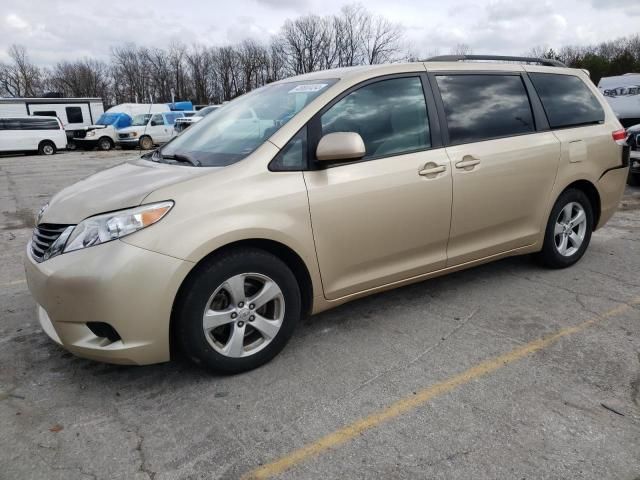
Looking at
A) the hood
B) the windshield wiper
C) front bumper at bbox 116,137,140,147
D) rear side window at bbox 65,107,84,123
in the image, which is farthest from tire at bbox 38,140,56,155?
the hood

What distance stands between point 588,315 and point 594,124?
6.12 feet

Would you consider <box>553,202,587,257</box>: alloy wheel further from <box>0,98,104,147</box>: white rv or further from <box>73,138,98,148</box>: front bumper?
<box>0,98,104,147</box>: white rv

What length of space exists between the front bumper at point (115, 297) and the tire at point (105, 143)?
25202 millimetres

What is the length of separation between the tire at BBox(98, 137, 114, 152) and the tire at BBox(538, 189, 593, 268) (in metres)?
25.2

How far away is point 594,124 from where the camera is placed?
445 cm

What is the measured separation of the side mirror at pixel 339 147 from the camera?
2881 millimetres

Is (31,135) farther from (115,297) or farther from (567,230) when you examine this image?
(567,230)

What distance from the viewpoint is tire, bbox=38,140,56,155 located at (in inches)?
911

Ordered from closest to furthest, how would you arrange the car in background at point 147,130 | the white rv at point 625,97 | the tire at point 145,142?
the white rv at point 625,97 < the car in background at point 147,130 < the tire at point 145,142

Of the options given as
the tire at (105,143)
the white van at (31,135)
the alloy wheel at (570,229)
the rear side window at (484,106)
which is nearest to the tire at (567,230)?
the alloy wheel at (570,229)

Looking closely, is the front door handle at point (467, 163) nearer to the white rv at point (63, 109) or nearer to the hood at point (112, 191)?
the hood at point (112, 191)

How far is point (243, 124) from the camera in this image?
135 inches

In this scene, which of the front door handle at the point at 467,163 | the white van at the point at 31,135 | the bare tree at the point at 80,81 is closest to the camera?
the front door handle at the point at 467,163

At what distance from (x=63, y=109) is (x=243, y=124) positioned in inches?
1176
